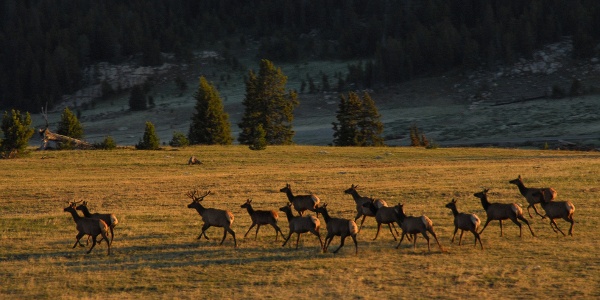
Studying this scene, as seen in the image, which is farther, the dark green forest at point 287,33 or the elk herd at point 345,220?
the dark green forest at point 287,33

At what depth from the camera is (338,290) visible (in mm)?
16469

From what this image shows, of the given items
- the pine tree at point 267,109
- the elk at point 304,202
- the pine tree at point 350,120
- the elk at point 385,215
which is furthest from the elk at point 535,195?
the pine tree at point 267,109

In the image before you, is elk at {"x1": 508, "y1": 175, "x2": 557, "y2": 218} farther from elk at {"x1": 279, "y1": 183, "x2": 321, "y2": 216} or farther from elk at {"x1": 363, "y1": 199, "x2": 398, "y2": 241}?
elk at {"x1": 279, "y1": 183, "x2": 321, "y2": 216}

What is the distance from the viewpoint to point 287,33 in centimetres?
16150

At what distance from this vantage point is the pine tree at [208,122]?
66.2 metres

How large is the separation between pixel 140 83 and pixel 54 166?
9554cm

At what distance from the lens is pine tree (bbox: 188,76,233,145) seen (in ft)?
217

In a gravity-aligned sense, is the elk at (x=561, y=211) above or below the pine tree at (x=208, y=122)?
below

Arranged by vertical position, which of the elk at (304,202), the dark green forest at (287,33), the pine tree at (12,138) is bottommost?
the elk at (304,202)

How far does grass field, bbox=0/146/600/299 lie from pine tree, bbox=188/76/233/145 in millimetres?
24662

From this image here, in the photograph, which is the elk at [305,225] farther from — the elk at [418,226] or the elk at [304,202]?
the elk at [304,202]

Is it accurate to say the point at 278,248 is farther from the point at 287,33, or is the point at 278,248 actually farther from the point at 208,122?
the point at 287,33

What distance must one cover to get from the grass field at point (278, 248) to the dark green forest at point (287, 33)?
86.9 meters

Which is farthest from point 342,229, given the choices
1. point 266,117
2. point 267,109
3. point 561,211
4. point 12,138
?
point 267,109
